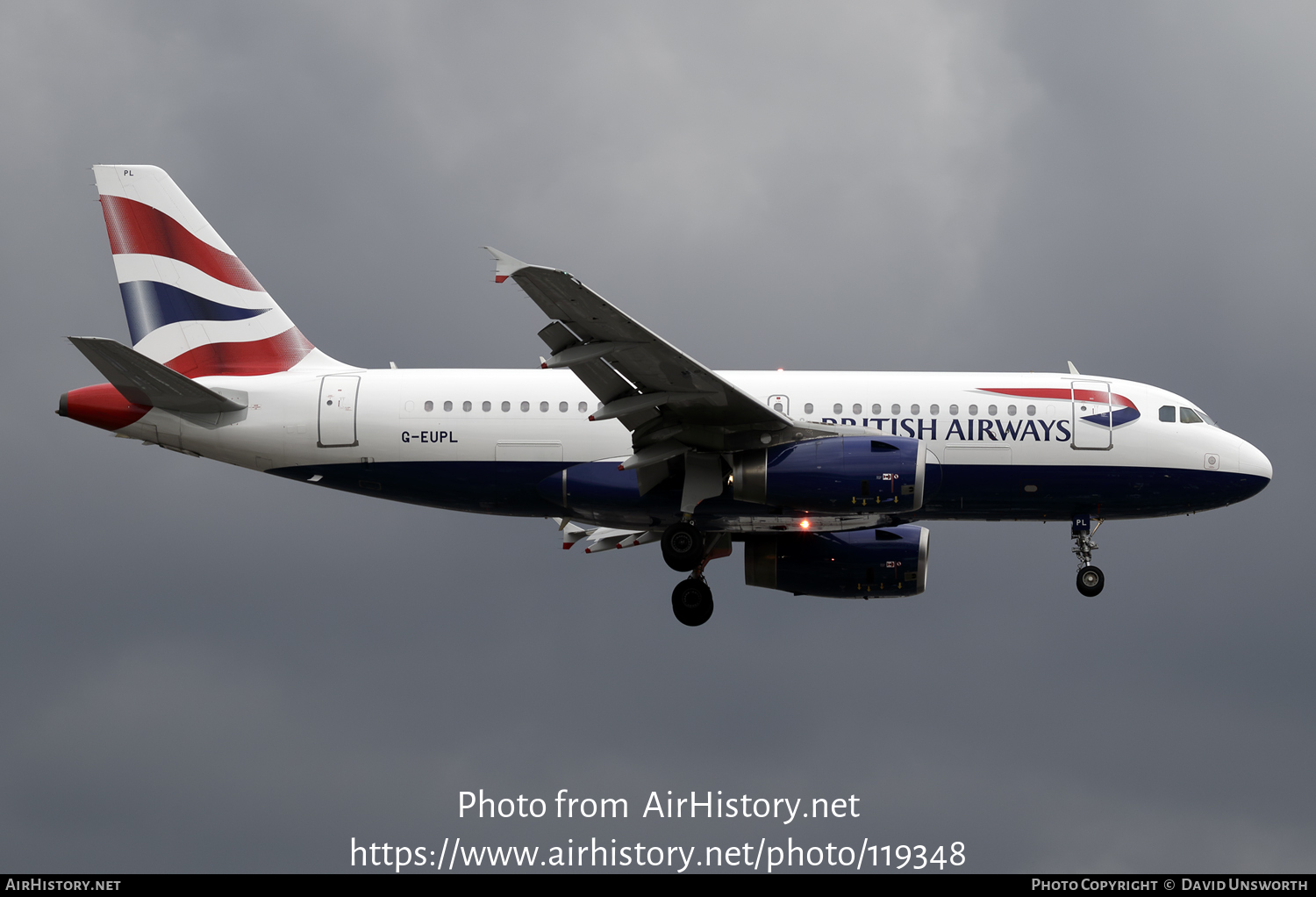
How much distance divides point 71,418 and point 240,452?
3.65 m

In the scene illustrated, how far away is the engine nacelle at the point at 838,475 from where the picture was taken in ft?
101

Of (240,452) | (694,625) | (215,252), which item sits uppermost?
(215,252)

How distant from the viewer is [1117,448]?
33.5 metres

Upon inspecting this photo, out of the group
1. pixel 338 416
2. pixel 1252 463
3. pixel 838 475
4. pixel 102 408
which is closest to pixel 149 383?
pixel 102 408

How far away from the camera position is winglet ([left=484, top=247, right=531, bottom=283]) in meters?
25.5

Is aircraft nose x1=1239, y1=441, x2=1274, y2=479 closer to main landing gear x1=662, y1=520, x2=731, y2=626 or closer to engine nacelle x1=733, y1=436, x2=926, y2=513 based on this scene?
engine nacelle x1=733, y1=436, x2=926, y2=513

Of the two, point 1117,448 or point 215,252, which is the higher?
point 215,252

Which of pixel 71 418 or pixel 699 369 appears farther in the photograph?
pixel 71 418

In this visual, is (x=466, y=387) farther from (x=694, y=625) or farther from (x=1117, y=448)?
(x=1117, y=448)

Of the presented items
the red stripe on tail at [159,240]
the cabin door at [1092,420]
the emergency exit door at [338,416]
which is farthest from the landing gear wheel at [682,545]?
the red stripe on tail at [159,240]

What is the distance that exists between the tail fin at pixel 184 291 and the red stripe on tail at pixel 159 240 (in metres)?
0.02

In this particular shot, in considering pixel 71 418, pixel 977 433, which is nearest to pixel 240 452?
pixel 71 418

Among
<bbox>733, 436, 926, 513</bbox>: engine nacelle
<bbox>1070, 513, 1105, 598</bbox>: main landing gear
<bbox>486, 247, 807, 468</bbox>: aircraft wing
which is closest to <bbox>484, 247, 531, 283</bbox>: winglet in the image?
<bbox>486, 247, 807, 468</bbox>: aircraft wing

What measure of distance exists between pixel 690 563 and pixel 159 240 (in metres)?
14.9
